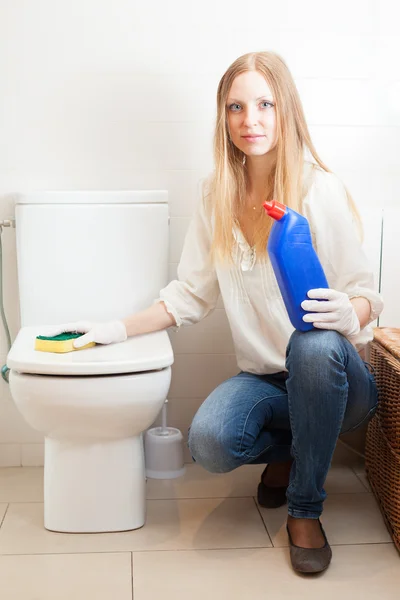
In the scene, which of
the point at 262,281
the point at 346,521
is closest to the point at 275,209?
the point at 262,281

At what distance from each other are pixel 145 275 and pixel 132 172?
1.03ft

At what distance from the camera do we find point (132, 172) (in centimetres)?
213

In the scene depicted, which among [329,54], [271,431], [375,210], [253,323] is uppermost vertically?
[329,54]

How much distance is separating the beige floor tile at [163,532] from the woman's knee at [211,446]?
0.68 feet

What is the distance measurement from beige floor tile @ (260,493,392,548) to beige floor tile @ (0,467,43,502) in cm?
61

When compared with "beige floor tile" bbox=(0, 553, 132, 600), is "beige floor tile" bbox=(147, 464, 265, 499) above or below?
below

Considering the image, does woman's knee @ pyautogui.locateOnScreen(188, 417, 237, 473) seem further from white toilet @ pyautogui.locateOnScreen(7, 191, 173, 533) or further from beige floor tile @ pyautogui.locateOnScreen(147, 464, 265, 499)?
beige floor tile @ pyautogui.locateOnScreen(147, 464, 265, 499)

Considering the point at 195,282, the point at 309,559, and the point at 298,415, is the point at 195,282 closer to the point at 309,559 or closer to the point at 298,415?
the point at 298,415

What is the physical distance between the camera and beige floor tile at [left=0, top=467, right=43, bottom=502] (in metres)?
1.97

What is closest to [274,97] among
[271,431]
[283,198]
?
[283,198]

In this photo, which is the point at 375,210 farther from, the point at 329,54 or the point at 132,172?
the point at 132,172

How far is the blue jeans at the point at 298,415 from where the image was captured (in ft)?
4.86

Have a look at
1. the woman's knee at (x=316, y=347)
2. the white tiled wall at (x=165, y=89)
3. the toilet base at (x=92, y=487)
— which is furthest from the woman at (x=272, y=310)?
the white tiled wall at (x=165, y=89)

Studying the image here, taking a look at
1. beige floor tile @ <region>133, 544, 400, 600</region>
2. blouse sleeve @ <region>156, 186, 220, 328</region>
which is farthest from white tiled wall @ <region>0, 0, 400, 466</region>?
beige floor tile @ <region>133, 544, 400, 600</region>
